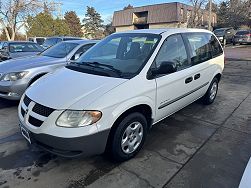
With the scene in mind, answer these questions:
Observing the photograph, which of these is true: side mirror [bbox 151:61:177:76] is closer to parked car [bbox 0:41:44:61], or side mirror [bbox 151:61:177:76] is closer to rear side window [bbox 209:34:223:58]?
rear side window [bbox 209:34:223:58]

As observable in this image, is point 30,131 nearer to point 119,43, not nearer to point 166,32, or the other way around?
point 119,43

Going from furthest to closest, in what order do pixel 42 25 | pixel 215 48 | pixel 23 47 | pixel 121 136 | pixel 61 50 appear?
pixel 42 25 → pixel 23 47 → pixel 61 50 → pixel 215 48 → pixel 121 136

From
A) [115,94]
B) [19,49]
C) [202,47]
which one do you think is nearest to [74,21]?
[19,49]

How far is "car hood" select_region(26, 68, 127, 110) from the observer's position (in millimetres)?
2646

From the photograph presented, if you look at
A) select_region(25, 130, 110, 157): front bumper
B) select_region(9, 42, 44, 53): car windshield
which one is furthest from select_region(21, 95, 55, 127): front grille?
select_region(9, 42, 44, 53): car windshield

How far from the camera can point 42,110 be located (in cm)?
271

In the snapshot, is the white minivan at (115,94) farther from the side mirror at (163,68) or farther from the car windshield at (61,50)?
the car windshield at (61,50)

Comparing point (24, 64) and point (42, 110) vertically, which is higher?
point (24, 64)

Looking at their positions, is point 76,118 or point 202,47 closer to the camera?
point 76,118

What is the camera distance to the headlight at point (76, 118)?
8.42ft

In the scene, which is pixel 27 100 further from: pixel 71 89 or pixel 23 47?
pixel 23 47

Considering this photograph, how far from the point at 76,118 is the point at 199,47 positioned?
119 inches

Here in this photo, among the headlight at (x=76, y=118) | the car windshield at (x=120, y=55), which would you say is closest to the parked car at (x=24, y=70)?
the car windshield at (x=120, y=55)

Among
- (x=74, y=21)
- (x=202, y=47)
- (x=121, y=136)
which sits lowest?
(x=121, y=136)
